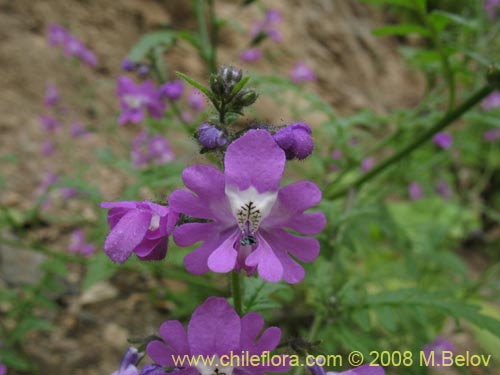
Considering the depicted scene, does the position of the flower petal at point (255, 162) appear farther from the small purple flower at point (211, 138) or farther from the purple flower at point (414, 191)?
the purple flower at point (414, 191)

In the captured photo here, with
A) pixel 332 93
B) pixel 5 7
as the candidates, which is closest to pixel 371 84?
pixel 332 93

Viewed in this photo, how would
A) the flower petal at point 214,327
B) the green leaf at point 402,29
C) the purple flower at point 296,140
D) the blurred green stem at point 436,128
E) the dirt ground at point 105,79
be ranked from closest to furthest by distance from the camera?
the flower petal at point 214,327 → the purple flower at point 296,140 → the green leaf at point 402,29 → the blurred green stem at point 436,128 → the dirt ground at point 105,79

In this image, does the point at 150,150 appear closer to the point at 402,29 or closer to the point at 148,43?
the point at 148,43

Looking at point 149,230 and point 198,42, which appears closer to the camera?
point 149,230

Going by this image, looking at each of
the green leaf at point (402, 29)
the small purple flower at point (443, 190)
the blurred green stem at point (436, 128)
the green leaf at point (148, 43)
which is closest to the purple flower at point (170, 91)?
the green leaf at point (148, 43)

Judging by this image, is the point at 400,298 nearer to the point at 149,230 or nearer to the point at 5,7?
the point at 149,230
